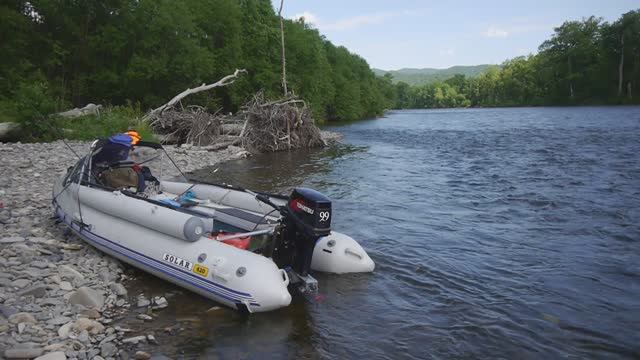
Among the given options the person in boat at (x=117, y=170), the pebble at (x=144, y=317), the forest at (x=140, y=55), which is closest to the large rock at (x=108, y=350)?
the pebble at (x=144, y=317)

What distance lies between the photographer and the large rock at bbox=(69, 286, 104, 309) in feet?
17.5

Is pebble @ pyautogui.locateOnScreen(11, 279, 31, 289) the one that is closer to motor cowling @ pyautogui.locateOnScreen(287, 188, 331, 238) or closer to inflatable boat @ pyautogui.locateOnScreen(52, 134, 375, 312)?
inflatable boat @ pyautogui.locateOnScreen(52, 134, 375, 312)

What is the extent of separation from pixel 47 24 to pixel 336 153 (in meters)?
17.6

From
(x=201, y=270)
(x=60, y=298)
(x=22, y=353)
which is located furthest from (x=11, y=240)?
(x=22, y=353)

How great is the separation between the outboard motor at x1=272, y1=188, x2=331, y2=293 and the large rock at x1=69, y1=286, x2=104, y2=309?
212 cm

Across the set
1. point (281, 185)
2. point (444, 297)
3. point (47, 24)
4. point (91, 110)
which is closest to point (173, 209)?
point (444, 297)

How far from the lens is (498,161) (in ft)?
60.7

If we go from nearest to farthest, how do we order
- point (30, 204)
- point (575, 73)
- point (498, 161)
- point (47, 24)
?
point (30, 204), point (498, 161), point (47, 24), point (575, 73)

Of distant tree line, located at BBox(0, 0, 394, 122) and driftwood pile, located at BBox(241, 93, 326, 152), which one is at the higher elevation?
distant tree line, located at BBox(0, 0, 394, 122)

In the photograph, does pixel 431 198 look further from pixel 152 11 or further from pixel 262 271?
pixel 152 11

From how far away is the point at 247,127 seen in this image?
23062mm

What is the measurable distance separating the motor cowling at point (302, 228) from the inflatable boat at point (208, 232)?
1cm

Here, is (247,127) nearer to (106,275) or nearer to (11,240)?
(11,240)

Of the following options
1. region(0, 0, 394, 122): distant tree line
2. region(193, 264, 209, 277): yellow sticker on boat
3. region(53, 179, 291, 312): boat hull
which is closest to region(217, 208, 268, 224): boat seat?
→ region(53, 179, 291, 312): boat hull
